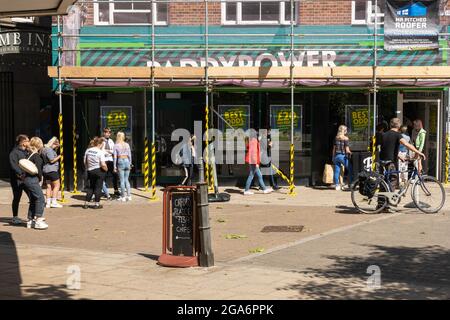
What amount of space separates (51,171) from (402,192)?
23.9 ft

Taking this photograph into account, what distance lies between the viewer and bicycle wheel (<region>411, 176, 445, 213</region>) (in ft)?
42.5

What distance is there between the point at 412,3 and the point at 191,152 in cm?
687

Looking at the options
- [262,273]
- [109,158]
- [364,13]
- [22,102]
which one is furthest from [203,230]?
[22,102]

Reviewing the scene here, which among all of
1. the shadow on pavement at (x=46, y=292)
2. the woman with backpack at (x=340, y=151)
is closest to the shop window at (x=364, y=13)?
the woman with backpack at (x=340, y=151)

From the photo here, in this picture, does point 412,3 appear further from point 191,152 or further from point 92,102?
point 92,102

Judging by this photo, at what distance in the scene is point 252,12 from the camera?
17859mm

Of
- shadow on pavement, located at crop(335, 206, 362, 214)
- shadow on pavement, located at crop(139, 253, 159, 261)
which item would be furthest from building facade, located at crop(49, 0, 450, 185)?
shadow on pavement, located at crop(139, 253, 159, 261)

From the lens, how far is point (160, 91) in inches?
714

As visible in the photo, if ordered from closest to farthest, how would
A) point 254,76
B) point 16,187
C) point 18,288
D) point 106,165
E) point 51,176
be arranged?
1. point 18,288
2. point 16,187
3. point 51,176
4. point 106,165
5. point 254,76

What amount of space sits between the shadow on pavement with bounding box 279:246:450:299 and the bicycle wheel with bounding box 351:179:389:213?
3.46 meters

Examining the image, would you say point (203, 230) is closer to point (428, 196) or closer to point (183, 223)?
point (183, 223)

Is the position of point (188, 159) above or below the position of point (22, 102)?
below

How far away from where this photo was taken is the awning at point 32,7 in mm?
7691

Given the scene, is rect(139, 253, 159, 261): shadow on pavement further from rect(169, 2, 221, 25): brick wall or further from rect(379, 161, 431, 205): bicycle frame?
rect(169, 2, 221, 25): brick wall
